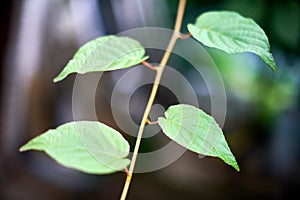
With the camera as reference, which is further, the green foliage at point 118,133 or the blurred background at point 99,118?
the blurred background at point 99,118

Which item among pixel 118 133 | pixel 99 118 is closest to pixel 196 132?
pixel 118 133

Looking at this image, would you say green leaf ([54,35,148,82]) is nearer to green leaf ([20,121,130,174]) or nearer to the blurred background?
green leaf ([20,121,130,174])

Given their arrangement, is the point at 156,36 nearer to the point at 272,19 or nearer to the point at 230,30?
the point at 272,19

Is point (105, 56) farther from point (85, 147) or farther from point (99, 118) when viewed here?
point (99, 118)

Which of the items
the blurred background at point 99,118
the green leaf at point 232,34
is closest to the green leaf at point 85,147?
the green leaf at point 232,34

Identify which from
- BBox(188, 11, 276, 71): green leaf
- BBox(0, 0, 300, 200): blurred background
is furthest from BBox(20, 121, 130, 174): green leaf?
BBox(0, 0, 300, 200): blurred background

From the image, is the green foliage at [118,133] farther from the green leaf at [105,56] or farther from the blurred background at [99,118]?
the blurred background at [99,118]
